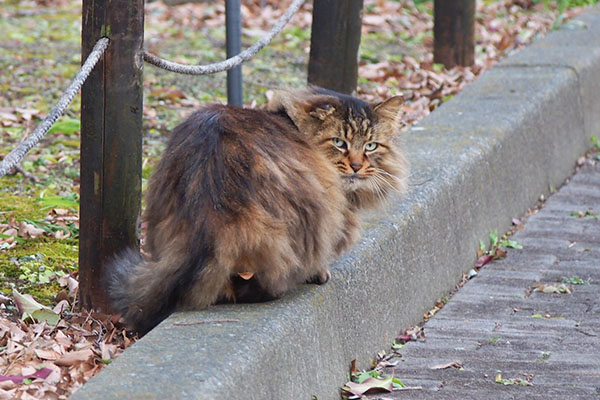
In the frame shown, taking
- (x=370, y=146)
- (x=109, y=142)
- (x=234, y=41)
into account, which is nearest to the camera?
(x=109, y=142)

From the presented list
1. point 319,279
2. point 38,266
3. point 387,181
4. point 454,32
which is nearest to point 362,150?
point 387,181

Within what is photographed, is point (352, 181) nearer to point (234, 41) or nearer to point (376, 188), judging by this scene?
point (376, 188)

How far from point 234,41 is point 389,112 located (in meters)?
1.53

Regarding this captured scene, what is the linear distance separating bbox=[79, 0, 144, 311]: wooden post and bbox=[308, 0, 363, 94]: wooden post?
212cm

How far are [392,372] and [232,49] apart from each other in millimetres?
2081

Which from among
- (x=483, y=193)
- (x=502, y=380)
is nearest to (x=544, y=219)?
(x=483, y=193)

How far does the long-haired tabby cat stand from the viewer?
9.68 ft

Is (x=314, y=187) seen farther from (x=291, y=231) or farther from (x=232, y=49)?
(x=232, y=49)

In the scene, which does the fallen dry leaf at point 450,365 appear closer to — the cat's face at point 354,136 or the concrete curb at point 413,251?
the concrete curb at point 413,251

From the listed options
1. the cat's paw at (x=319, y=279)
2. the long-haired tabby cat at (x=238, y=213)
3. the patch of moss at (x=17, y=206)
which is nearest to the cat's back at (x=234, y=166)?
the long-haired tabby cat at (x=238, y=213)

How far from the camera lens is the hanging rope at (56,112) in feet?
9.32

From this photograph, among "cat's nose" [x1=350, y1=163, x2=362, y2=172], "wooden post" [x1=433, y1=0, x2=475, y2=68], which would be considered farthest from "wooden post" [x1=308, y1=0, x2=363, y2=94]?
"cat's nose" [x1=350, y1=163, x2=362, y2=172]

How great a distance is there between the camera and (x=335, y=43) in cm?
535

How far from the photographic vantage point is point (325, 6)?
5.30 meters
